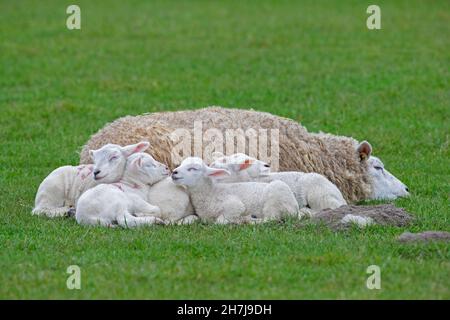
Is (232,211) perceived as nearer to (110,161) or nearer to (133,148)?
(133,148)

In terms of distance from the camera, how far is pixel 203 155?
33.9 ft

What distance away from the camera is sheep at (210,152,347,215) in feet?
31.6

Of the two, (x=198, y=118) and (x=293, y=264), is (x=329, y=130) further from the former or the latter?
(x=293, y=264)

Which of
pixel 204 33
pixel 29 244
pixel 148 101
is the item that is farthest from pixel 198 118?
pixel 204 33

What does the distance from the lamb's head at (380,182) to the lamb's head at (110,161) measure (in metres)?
2.51

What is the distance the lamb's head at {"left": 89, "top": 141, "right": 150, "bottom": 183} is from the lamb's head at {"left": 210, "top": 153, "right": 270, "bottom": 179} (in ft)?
2.42

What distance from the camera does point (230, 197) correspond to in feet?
30.9

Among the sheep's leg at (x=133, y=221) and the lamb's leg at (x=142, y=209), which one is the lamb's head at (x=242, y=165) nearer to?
the lamb's leg at (x=142, y=209)

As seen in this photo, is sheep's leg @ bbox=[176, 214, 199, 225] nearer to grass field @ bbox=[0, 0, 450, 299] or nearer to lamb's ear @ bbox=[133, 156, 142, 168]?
grass field @ bbox=[0, 0, 450, 299]

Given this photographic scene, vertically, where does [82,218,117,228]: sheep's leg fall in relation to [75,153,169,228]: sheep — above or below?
below

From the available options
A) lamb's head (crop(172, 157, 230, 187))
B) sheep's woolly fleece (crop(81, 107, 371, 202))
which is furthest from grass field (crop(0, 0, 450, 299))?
sheep's woolly fleece (crop(81, 107, 371, 202))

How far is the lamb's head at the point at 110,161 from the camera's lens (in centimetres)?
943

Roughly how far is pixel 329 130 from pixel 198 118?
4.16m

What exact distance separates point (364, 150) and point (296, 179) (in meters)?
1.41
